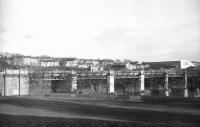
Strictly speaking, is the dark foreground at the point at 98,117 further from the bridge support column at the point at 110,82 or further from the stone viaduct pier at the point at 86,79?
the bridge support column at the point at 110,82

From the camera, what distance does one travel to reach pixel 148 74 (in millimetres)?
115000

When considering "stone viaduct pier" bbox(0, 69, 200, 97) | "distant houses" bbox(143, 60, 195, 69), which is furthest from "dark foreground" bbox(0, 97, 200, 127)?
"distant houses" bbox(143, 60, 195, 69)

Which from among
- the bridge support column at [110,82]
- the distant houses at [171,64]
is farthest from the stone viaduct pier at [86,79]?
the distant houses at [171,64]

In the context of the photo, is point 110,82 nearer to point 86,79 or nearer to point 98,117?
point 86,79

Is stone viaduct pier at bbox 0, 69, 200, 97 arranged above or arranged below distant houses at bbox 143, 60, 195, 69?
below

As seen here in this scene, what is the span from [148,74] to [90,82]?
27.5 m

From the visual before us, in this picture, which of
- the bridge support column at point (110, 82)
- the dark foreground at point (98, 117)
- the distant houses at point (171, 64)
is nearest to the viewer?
the dark foreground at point (98, 117)

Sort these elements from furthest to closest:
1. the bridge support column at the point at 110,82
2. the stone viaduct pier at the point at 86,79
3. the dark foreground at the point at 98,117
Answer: the bridge support column at the point at 110,82, the stone viaduct pier at the point at 86,79, the dark foreground at the point at 98,117

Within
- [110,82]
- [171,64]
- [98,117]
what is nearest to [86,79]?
[110,82]

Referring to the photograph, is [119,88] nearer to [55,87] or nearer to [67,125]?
[55,87]

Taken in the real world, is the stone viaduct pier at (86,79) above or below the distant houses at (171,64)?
below

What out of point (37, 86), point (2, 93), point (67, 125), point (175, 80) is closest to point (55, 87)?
point (37, 86)

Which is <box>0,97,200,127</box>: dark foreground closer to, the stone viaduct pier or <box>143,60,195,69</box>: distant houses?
the stone viaduct pier

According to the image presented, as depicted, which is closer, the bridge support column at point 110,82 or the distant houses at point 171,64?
the bridge support column at point 110,82
